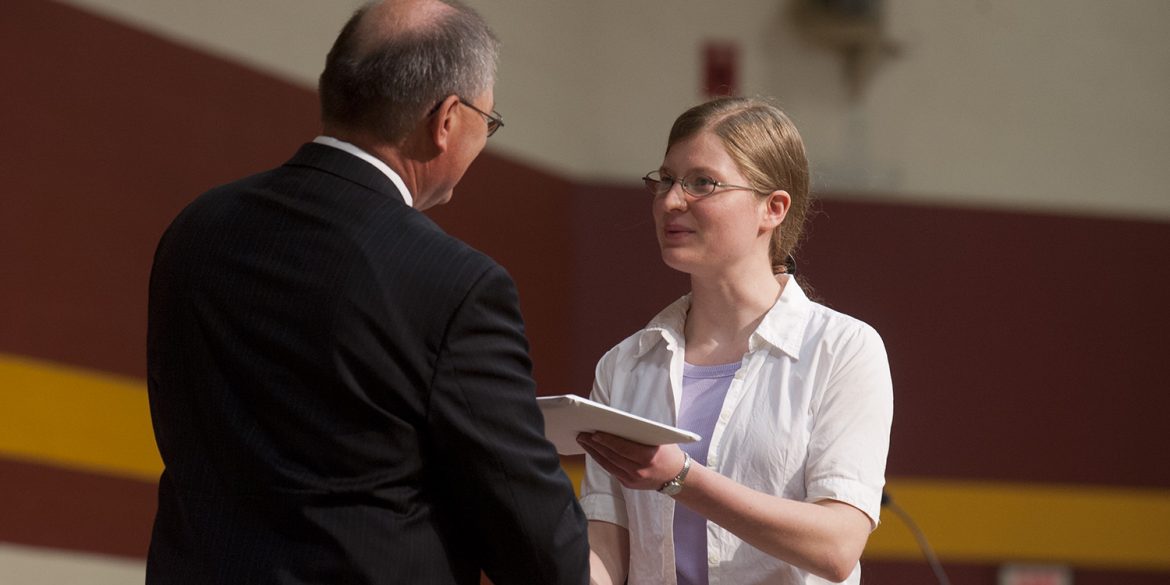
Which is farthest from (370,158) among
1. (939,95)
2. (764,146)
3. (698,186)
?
(939,95)

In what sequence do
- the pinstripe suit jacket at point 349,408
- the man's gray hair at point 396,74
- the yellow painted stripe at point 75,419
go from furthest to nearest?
the yellow painted stripe at point 75,419 < the man's gray hair at point 396,74 < the pinstripe suit jacket at point 349,408

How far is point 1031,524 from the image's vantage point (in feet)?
16.2

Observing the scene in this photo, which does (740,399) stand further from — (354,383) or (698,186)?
(354,383)

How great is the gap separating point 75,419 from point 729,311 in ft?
6.70

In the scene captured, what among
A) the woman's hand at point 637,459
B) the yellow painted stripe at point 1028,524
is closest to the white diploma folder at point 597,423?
the woman's hand at point 637,459

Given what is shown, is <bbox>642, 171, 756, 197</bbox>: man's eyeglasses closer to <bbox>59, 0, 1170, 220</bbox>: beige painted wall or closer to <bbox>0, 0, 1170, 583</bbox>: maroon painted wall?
<bbox>0, 0, 1170, 583</bbox>: maroon painted wall

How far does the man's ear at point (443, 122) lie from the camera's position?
1546mm

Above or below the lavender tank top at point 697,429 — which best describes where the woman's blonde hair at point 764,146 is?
above

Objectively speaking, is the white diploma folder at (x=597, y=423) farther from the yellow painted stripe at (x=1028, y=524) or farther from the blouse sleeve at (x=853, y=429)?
the yellow painted stripe at (x=1028, y=524)

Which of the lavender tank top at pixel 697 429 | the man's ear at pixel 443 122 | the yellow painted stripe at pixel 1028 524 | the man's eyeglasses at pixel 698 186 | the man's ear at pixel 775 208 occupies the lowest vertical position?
the yellow painted stripe at pixel 1028 524

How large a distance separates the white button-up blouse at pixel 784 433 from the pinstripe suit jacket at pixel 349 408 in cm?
56

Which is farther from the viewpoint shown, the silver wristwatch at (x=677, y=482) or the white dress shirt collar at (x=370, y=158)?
the silver wristwatch at (x=677, y=482)

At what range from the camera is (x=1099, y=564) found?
4.94 m

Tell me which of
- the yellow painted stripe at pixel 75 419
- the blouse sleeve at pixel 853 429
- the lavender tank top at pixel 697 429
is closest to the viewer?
the blouse sleeve at pixel 853 429
